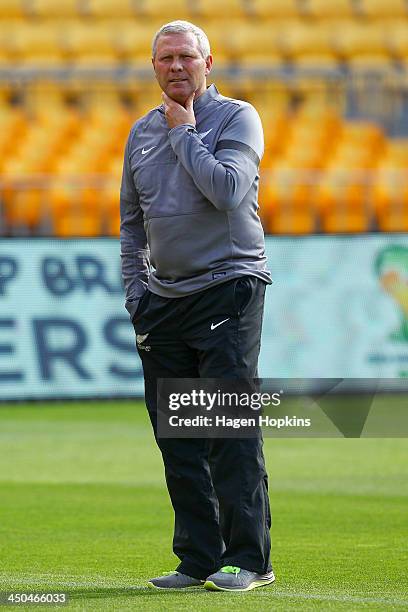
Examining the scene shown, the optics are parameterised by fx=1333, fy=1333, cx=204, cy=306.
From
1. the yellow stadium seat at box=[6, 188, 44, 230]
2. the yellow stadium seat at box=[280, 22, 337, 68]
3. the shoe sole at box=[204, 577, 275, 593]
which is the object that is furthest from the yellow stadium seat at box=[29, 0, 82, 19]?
the shoe sole at box=[204, 577, 275, 593]

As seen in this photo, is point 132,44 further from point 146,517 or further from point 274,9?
point 146,517

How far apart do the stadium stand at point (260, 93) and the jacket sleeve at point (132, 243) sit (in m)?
9.02

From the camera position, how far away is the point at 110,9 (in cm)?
2248

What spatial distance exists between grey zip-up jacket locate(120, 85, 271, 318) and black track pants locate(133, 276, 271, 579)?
0.07 meters

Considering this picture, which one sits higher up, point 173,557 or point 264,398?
point 264,398

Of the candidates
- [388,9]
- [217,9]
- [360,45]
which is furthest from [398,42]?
[217,9]

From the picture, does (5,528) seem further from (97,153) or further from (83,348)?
(97,153)

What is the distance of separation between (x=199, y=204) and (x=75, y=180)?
9573mm

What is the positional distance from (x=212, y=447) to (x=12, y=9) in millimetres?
18402

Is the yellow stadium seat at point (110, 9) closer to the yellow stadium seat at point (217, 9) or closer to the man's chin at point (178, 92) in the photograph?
the yellow stadium seat at point (217, 9)

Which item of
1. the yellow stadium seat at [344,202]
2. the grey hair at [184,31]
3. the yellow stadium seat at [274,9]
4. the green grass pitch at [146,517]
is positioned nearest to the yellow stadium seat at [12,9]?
the yellow stadium seat at [274,9]

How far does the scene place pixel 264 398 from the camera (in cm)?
538

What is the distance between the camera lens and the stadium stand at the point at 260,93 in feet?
48.3

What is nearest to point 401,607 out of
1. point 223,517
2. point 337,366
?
point 223,517
